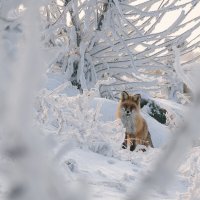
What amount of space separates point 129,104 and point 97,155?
15.7 ft

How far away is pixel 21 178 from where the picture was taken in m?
0.58

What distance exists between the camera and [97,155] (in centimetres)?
427

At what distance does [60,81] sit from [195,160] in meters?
5.64

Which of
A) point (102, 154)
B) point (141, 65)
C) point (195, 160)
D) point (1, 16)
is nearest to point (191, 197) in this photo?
point (195, 160)

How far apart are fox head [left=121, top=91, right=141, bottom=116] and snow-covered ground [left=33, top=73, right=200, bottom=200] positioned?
3.56m

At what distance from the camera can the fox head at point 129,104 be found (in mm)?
8955

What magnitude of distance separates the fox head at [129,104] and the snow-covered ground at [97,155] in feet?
11.7

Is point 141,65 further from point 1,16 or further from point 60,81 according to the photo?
point 1,16

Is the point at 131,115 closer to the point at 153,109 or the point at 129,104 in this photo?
the point at 129,104

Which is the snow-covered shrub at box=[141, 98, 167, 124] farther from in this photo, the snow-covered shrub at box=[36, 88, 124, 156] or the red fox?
the snow-covered shrub at box=[36, 88, 124, 156]

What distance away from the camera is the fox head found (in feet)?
29.4

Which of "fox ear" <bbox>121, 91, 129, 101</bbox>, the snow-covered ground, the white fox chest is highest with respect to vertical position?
"fox ear" <bbox>121, 91, 129, 101</bbox>

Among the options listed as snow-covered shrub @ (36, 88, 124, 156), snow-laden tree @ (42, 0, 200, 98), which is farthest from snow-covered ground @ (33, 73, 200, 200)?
snow-laden tree @ (42, 0, 200, 98)

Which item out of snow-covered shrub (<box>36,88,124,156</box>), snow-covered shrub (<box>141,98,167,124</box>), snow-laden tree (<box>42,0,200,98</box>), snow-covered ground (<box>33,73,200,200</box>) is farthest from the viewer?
snow-covered shrub (<box>141,98,167,124</box>)
